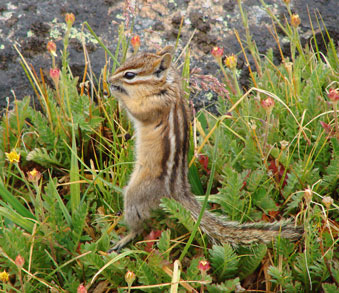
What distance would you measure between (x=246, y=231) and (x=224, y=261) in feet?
0.93

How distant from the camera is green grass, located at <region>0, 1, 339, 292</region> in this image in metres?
3.14

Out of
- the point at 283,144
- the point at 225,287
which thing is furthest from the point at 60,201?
the point at 283,144

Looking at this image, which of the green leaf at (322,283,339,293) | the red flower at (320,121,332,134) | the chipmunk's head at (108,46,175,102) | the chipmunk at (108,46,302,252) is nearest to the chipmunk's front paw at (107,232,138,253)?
the chipmunk at (108,46,302,252)

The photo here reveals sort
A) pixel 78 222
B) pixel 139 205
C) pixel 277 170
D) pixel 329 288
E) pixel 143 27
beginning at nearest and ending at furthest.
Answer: pixel 329 288 → pixel 78 222 → pixel 139 205 → pixel 277 170 → pixel 143 27

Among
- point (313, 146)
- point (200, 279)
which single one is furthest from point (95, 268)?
point (313, 146)

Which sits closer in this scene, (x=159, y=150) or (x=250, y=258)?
(x=250, y=258)

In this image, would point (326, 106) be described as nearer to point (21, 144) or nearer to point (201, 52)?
point (201, 52)

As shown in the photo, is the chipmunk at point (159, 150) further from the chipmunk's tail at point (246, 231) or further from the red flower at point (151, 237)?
the red flower at point (151, 237)

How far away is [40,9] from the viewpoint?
5.09m

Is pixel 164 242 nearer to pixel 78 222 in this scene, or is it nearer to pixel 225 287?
pixel 225 287

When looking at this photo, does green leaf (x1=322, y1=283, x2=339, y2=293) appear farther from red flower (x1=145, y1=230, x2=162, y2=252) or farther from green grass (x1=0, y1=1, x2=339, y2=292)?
red flower (x1=145, y1=230, x2=162, y2=252)

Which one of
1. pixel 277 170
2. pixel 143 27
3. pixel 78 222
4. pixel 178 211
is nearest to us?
pixel 178 211

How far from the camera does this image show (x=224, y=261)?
3135mm

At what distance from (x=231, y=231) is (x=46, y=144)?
1.85 metres
